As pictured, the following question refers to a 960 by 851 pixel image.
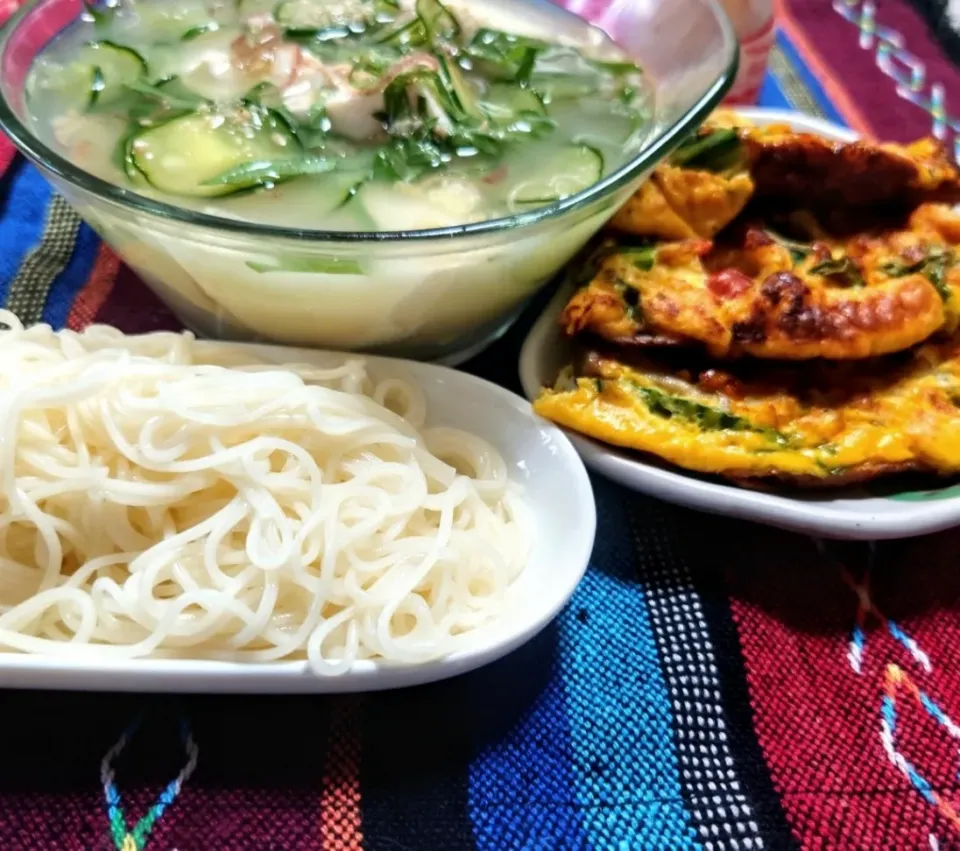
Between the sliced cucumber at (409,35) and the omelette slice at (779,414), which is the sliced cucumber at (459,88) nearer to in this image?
the sliced cucumber at (409,35)

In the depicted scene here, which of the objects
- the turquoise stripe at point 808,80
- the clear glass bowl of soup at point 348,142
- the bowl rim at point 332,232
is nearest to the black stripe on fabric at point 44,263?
the clear glass bowl of soup at point 348,142

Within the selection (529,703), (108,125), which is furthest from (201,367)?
(529,703)

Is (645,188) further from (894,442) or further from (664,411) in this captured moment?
(894,442)

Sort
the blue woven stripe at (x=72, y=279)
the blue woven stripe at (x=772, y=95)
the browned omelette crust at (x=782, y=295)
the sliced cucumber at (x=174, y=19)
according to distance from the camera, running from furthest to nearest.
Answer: the blue woven stripe at (x=772, y=95), the sliced cucumber at (x=174, y=19), the blue woven stripe at (x=72, y=279), the browned omelette crust at (x=782, y=295)

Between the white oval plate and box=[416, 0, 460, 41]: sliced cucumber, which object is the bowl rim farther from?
box=[416, 0, 460, 41]: sliced cucumber

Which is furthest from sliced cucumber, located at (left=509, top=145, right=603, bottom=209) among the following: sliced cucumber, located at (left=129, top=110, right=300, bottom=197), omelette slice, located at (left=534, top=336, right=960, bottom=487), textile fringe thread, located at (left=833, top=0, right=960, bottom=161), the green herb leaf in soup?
textile fringe thread, located at (left=833, top=0, right=960, bottom=161)

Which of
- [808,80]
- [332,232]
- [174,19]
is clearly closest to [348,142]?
[332,232]
